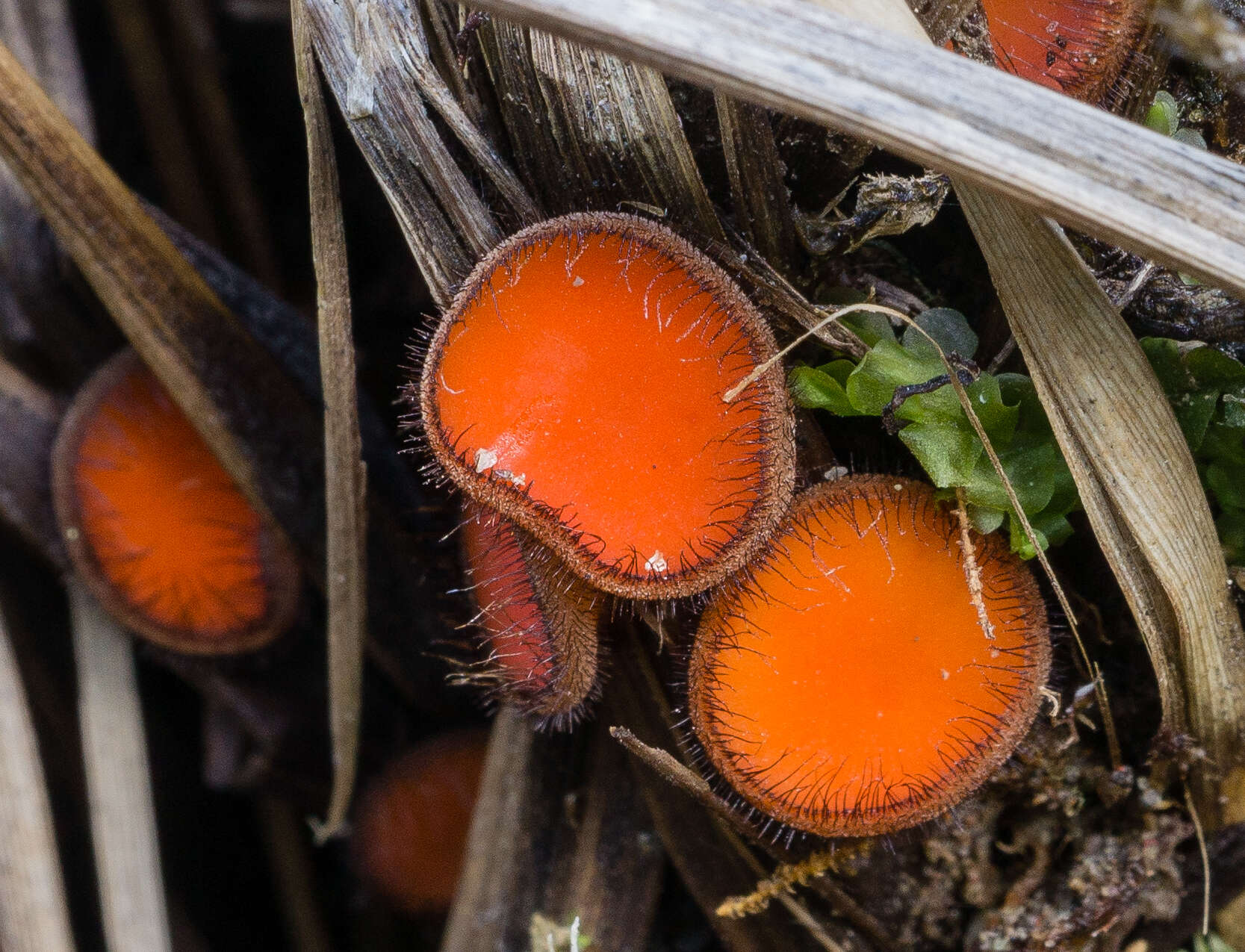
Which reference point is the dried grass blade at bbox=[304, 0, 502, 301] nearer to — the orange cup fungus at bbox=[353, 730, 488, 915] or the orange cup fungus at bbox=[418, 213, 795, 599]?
the orange cup fungus at bbox=[418, 213, 795, 599]

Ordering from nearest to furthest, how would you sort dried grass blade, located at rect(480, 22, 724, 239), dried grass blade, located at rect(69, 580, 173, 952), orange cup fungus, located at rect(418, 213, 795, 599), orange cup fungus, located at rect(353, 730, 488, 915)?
1. orange cup fungus, located at rect(418, 213, 795, 599)
2. dried grass blade, located at rect(480, 22, 724, 239)
3. dried grass blade, located at rect(69, 580, 173, 952)
4. orange cup fungus, located at rect(353, 730, 488, 915)

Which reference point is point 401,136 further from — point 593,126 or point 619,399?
point 619,399

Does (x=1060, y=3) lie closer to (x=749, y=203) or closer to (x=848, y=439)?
(x=749, y=203)

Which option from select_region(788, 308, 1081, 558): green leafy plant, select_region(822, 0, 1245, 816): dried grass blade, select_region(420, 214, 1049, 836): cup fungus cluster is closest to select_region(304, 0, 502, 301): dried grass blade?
select_region(420, 214, 1049, 836): cup fungus cluster

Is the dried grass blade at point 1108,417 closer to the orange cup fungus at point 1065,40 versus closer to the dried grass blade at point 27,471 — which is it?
the orange cup fungus at point 1065,40

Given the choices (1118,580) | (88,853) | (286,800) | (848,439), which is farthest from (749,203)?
(88,853)

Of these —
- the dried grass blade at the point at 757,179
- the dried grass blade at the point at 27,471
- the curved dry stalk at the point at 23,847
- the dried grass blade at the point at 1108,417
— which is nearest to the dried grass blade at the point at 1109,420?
the dried grass blade at the point at 1108,417

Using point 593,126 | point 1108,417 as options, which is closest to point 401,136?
point 593,126
